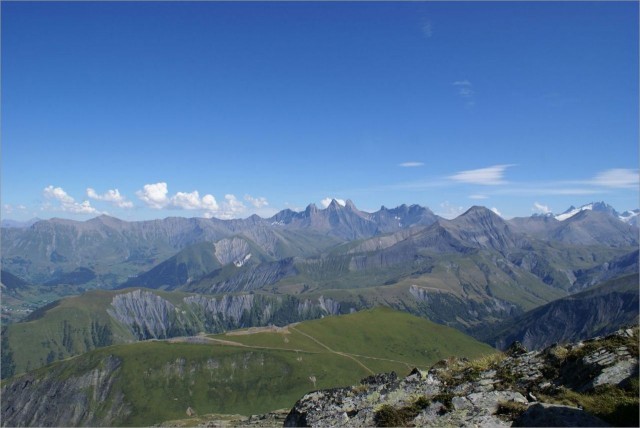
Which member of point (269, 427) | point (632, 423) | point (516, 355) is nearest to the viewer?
point (632, 423)

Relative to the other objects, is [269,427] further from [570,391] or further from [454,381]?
[570,391]

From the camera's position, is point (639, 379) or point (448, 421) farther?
point (448, 421)

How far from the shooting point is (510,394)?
1698 cm

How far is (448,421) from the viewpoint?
632 inches

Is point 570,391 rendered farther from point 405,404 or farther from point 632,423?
point 405,404

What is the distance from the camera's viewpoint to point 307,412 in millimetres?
21031

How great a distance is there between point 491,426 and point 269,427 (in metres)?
20.7

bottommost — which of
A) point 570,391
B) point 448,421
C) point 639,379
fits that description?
point 448,421

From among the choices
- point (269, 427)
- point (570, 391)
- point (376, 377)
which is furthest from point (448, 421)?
point (269, 427)

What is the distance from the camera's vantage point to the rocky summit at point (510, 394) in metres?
13.2

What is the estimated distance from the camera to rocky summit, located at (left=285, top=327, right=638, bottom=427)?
1318 cm

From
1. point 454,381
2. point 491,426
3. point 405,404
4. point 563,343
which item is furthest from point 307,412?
point 563,343

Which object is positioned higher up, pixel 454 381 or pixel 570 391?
pixel 570 391

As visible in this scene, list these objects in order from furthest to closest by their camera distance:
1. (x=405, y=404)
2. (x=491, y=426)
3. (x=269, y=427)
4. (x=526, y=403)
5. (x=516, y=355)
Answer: (x=269, y=427), (x=516, y=355), (x=405, y=404), (x=526, y=403), (x=491, y=426)
